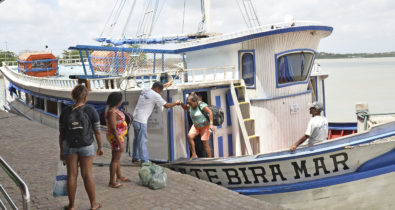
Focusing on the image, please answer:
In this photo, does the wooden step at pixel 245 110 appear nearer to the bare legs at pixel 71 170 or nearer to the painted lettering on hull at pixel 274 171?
the painted lettering on hull at pixel 274 171

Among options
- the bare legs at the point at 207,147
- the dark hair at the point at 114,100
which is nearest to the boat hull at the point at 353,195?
the bare legs at the point at 207,147

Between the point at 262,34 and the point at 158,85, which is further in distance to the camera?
the point at 262,34

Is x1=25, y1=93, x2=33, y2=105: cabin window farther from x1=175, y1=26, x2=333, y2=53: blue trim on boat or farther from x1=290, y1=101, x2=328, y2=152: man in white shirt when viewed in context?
x1=290, y1=101, x2=328, y2=152: man in white shirt

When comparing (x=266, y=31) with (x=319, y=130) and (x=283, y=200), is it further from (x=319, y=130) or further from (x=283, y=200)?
(x=283, y=200)

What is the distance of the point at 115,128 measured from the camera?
19.7ft

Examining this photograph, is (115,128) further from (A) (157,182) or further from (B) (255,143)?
(B) (255,143)

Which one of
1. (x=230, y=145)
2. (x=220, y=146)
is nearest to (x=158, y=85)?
(x=220, y=146)

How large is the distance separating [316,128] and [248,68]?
9.17ft

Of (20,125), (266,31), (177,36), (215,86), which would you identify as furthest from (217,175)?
(177,36)

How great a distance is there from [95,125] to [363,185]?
16.5 ft

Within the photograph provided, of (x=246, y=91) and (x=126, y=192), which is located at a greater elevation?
(x=246, y=91)

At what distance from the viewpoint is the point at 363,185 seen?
7.18 meters

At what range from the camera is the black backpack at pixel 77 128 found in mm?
4801

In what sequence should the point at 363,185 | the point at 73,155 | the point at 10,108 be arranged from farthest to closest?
the point at 10,108, the point at 363,185, the point at 73,155
